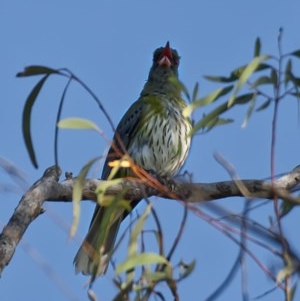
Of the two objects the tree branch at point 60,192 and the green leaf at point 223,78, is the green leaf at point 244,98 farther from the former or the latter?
the tree branch at point 60,192

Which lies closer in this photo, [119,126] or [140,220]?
[140,220]

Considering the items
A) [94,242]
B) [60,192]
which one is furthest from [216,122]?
[94,242]

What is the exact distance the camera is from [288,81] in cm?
230

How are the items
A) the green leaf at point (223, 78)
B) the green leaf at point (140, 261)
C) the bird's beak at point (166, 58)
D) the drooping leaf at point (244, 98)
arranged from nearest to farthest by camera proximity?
the green leaf at point (140, 261) → the green leaf at point (223, 78) → the drooping leaf at point (244, 98) → the bird's beak at point (166, 58)

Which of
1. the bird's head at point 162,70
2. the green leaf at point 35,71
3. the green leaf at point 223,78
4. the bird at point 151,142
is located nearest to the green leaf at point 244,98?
the green leaf at point 223,78

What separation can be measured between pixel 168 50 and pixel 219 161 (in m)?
3.68

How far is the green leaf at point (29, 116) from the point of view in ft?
7.93

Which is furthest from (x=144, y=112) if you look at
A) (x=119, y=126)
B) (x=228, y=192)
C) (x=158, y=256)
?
(x=158, y=256)

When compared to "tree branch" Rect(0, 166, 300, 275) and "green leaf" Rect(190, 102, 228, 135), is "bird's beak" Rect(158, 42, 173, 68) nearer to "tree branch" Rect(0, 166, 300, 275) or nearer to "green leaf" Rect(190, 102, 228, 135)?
"tree branch" Rect(0, 166, 300, 275)

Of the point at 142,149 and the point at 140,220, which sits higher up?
the point at 142,149

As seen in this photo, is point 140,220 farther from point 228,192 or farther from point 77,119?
point 228,192

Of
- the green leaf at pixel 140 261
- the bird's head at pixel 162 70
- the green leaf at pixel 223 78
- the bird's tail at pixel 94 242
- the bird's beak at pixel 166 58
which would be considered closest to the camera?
the green leaf at pixel 140 261

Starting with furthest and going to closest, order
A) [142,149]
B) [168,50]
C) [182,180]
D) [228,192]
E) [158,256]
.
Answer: [168,50]
[142,149]
[228,192]
[182,180]
[158,256]

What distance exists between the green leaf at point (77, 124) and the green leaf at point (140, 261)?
0.33 meters
